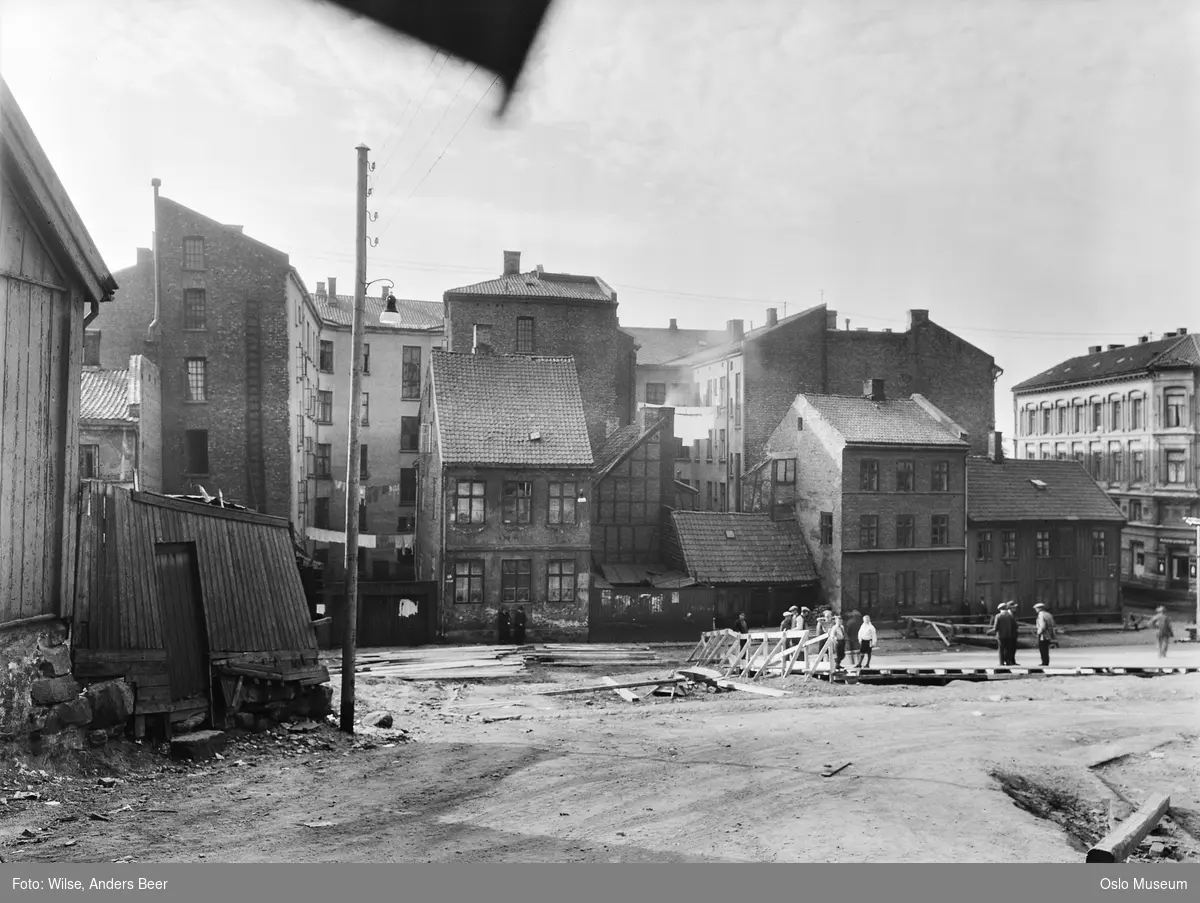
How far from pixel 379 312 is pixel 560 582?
20.1 metres

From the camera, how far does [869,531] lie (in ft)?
98.2

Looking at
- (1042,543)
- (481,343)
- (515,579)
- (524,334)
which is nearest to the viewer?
(515,579)

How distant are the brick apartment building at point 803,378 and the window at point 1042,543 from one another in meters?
7.85

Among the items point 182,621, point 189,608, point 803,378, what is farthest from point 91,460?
point 803,378

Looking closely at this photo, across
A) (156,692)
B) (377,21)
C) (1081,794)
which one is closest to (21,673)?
(156,692)

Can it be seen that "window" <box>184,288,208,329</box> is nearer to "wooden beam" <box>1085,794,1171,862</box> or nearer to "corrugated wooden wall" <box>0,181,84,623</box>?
"corrugated wooden wall" <box>0,181,84,623</box>

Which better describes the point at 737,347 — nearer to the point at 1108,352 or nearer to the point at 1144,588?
the point at 1108,352

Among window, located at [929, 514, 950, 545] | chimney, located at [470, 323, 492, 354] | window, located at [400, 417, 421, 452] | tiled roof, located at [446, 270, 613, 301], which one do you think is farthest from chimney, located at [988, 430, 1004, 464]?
window, located at [400, 417, 421, 452]

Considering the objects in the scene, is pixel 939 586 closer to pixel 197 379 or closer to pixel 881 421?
pixel 881 421

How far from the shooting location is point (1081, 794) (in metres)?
9.65

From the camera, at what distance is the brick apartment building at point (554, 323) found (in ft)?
114

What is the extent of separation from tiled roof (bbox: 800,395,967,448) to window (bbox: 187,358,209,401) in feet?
65.9

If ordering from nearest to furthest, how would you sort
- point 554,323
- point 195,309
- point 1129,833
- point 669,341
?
point 1129,833 < point 195,309 < point 554,323 < point 669,341

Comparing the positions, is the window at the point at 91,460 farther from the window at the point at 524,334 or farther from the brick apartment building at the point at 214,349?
the window at the point at 524,334
